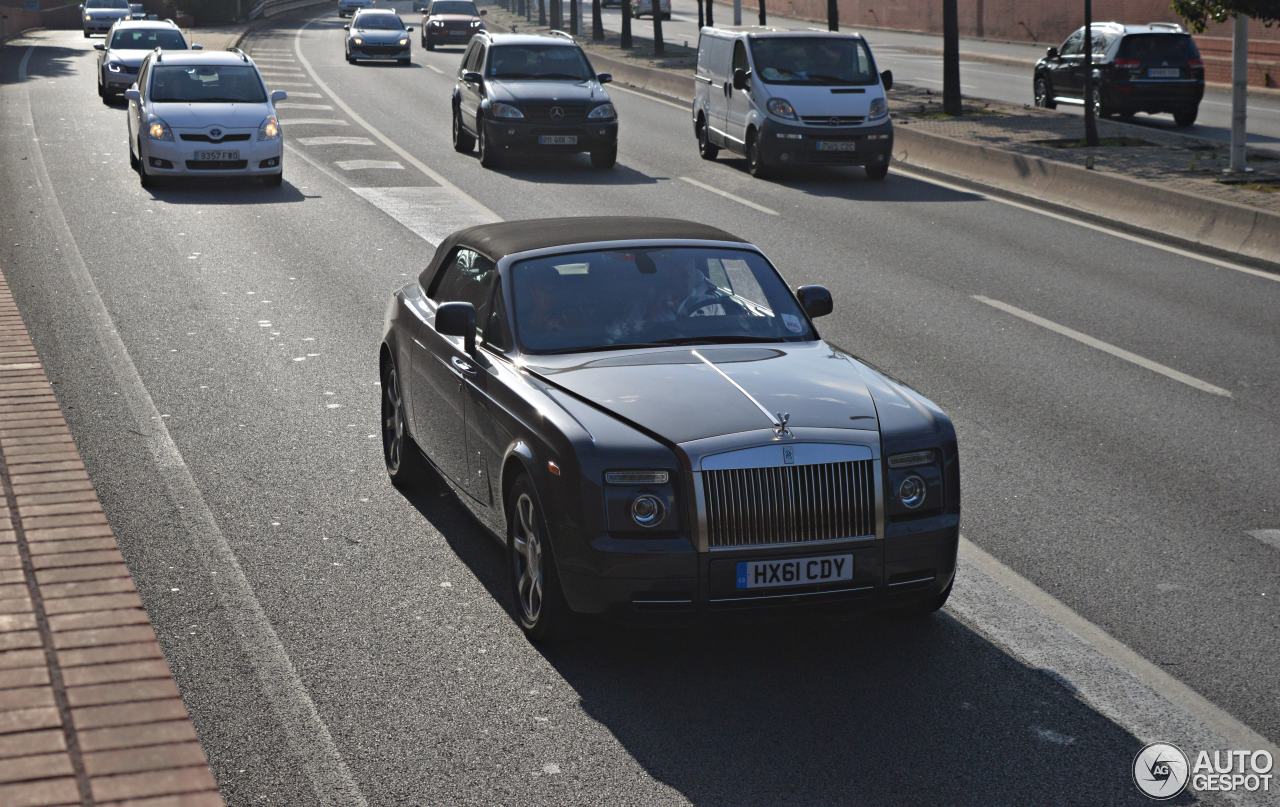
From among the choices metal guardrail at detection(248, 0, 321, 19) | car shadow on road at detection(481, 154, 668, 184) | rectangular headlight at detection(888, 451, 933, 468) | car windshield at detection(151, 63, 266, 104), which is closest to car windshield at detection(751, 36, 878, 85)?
car shadow on road at detection(481, 154, 668, 184)

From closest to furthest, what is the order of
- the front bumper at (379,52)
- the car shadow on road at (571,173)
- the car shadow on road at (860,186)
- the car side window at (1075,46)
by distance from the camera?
the car shadow on road at (860,186) < the car shadow on road at (571,173) < the car side window at (1075,46) < the front bumper at (379,52)

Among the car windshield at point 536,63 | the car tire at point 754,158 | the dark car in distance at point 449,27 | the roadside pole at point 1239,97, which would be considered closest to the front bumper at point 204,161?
the car windshield at point 536,63

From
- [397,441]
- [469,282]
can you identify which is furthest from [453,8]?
[469,282]

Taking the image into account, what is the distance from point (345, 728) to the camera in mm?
5840

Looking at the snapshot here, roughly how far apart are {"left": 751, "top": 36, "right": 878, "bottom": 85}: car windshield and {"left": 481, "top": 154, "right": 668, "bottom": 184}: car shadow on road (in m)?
2.24

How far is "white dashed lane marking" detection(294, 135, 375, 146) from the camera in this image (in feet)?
91.9

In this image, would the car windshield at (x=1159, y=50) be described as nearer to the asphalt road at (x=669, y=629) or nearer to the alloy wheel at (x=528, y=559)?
the asphalt road at (x=669, y=629)

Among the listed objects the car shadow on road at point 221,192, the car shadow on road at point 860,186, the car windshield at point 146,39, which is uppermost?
the car windshield at point 146,39

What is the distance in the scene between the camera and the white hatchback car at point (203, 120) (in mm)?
21516

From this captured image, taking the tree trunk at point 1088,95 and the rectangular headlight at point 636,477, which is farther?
the tree trunk at point 1088,95

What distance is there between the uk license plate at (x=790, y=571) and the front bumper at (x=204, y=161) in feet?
55.7

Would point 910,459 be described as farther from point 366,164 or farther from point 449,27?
point 449,27

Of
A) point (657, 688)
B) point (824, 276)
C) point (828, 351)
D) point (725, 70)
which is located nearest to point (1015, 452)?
point (828, 351)

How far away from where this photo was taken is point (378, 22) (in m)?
51.4
